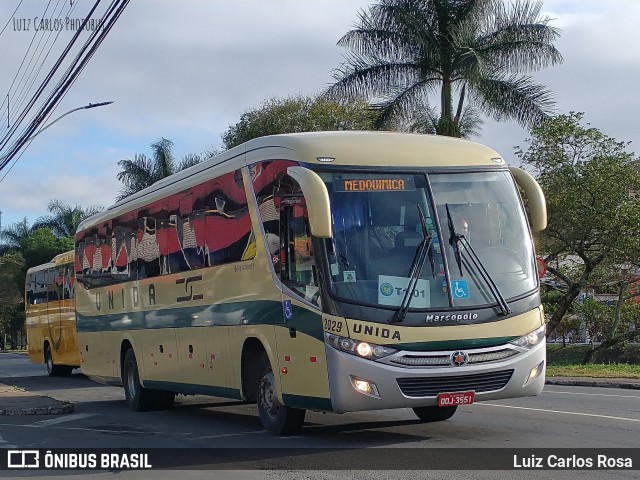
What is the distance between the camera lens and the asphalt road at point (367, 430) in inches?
405

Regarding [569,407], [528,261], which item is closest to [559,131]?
[569,407]

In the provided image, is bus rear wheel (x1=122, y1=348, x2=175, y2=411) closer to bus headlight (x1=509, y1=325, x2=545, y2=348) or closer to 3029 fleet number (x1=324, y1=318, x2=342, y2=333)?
3029 fleet number (x1=324, y1=318, x2=342, y2=333)

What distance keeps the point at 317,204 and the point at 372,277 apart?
1.01 metres

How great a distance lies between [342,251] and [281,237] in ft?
3.78

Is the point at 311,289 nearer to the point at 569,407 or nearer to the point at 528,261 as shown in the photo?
the point at 528,261

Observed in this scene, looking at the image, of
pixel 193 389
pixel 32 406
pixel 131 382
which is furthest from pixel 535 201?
pixel 32 406

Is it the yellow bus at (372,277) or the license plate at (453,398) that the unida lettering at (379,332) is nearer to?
the yellow bus at (372,277)

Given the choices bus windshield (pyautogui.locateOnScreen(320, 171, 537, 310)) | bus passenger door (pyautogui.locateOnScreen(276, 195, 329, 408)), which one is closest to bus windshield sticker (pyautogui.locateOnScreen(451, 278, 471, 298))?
bus windshield (pyautogui.locateOnScreen(320, 171, 537, 310))

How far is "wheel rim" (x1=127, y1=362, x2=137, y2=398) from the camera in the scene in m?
18.2

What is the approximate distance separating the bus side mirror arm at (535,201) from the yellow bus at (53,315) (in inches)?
743

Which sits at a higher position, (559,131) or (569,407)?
(559,131)

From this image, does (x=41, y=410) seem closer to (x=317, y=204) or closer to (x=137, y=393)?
(x=137, y=393)

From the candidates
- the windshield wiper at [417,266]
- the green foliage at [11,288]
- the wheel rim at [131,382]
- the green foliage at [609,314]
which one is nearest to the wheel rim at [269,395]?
the windshield wiper at [417,266]

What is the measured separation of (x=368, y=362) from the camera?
34.3 ft
